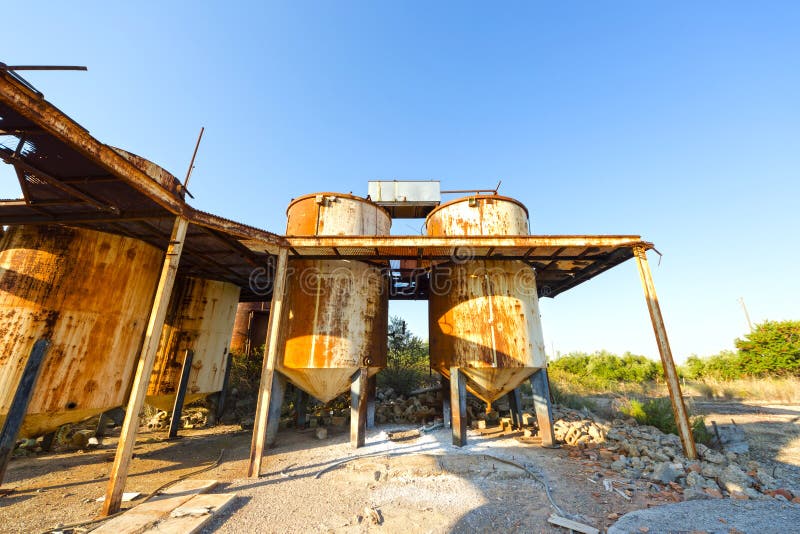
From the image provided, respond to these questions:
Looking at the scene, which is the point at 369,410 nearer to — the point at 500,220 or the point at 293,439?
the point at 293,439

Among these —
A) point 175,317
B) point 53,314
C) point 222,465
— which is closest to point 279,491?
point 222,465

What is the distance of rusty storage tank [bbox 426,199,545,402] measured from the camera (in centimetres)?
778

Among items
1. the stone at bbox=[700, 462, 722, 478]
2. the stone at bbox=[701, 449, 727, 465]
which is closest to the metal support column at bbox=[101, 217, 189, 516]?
the stone at bbox=[700, 462, 722, 478]

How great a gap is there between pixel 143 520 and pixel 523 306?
8216 mm

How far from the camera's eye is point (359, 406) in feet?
25.5

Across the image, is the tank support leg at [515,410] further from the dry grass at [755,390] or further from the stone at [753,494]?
the dry grass at [755,390]

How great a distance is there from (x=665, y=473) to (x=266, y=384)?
25.2ft

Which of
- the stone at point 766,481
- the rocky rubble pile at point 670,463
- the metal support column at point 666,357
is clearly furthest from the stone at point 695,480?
the metal support column at point 666,357

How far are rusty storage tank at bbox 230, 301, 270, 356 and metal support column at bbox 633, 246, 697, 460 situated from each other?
1432cm

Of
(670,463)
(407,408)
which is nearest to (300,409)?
(407,408)

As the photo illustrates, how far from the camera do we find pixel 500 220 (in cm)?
873

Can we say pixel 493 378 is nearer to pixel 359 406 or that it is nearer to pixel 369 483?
pixel 359 406

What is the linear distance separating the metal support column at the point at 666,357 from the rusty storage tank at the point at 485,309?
245cm

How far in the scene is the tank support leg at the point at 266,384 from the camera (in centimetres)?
601
